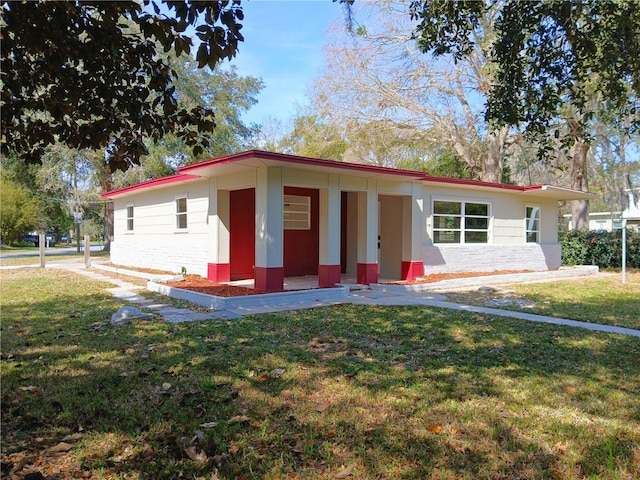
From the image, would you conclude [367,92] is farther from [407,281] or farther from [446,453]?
[446,453]

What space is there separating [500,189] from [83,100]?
45.2ft

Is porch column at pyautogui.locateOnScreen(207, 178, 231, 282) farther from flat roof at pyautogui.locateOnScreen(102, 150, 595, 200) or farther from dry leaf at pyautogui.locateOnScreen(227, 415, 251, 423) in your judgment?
dry leaf at pyautogui.locateOnScreen(227, 415, 251, 423)

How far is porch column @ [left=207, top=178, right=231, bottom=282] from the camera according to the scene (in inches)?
460

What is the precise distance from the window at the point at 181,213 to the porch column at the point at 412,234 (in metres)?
6.37

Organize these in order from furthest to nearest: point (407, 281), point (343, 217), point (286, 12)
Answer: point (343, 217) < point (407, 281) < point (286, 12)

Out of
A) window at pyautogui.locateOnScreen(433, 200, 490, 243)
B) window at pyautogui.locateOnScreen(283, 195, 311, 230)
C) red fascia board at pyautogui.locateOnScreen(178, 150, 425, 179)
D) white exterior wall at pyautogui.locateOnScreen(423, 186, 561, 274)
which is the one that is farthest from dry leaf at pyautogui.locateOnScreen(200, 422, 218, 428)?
window at pyautogui.locateOnScreen(433, 200, 490, 243)

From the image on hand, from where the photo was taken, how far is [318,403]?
3826mm

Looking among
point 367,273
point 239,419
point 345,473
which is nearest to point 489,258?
point 367,273

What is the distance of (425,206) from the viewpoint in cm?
1368

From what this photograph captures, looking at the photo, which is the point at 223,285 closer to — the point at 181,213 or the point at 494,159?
the point at 181,213

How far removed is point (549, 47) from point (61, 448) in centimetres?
631

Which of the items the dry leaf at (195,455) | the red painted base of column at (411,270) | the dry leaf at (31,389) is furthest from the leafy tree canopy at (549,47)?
the red painted base of column at (411,270)

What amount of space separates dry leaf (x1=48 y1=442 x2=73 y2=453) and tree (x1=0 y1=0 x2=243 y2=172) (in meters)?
2.49

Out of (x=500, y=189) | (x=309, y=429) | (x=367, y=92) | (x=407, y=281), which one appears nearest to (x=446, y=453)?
(x=309, y=429)
